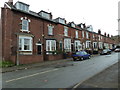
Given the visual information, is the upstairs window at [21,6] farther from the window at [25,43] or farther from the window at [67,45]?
the window at [67,45]

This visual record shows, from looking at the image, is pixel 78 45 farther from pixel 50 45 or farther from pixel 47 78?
pixel 47 78

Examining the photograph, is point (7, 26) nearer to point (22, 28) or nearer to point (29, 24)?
Result: point (22, 28)

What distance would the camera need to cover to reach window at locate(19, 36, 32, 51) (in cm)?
1877

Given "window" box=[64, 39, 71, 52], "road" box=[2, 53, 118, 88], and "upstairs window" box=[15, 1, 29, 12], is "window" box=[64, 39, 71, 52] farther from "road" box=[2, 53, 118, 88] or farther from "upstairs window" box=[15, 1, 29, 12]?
"road" box=[2, 53, 118, 88]

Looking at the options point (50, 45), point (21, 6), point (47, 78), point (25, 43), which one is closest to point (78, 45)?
point (50, 45)

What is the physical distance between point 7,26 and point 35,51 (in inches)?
245

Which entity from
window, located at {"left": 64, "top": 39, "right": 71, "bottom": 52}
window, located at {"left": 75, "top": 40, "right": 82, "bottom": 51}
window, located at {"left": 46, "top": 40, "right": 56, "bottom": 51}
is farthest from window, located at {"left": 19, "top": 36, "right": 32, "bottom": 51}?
window, located at {"left": 75, "top": 40, "right": 82, "bottom": 51}

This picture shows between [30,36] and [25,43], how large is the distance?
1474 mm

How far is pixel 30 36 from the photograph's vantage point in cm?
1991

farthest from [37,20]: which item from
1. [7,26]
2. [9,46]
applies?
[9,46]

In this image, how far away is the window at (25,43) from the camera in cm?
1877

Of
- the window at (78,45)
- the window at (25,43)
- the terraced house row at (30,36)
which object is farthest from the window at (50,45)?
the window at (78,45)

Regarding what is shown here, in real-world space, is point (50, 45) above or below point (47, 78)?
above

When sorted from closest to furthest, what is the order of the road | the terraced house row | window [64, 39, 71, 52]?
the road < the terraced house row < window [64, 39, 71, 52]
